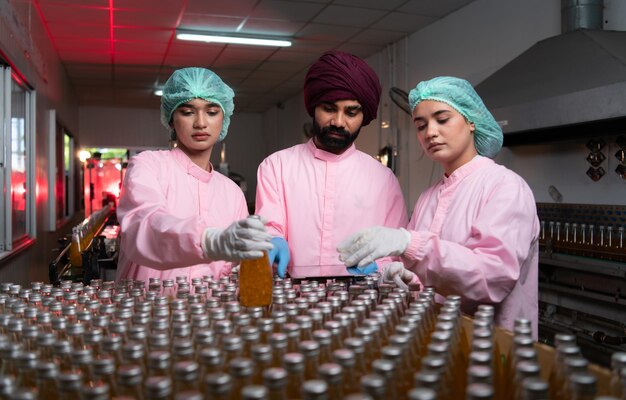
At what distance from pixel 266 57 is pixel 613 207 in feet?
15.8

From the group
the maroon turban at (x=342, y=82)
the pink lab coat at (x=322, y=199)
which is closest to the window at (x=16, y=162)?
the pink lab coat at (x=322, y=199)

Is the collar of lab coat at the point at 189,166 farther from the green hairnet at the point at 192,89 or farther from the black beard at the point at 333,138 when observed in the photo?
the black beard at the point at 333,138

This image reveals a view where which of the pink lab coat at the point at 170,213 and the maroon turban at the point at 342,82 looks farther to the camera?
the maroon turban at the point at 342,82

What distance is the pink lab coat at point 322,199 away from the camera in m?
2.18

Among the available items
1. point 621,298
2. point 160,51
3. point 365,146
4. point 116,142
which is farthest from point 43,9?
point 116,142

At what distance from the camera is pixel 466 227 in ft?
5.72

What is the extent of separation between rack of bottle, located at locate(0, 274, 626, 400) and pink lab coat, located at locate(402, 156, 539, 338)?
1.24 ft

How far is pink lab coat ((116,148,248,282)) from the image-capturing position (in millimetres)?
1560

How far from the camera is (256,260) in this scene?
1.34 meters

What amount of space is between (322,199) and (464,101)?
661mm

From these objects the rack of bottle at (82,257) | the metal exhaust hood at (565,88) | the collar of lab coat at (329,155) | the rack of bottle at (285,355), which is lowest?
the rack of bottle at (82,257)

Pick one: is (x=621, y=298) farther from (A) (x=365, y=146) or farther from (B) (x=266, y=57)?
(B) (x=266, y=57)

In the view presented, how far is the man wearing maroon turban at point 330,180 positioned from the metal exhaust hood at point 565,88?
1341 millimetres

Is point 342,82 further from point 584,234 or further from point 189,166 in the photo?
point 584,234
